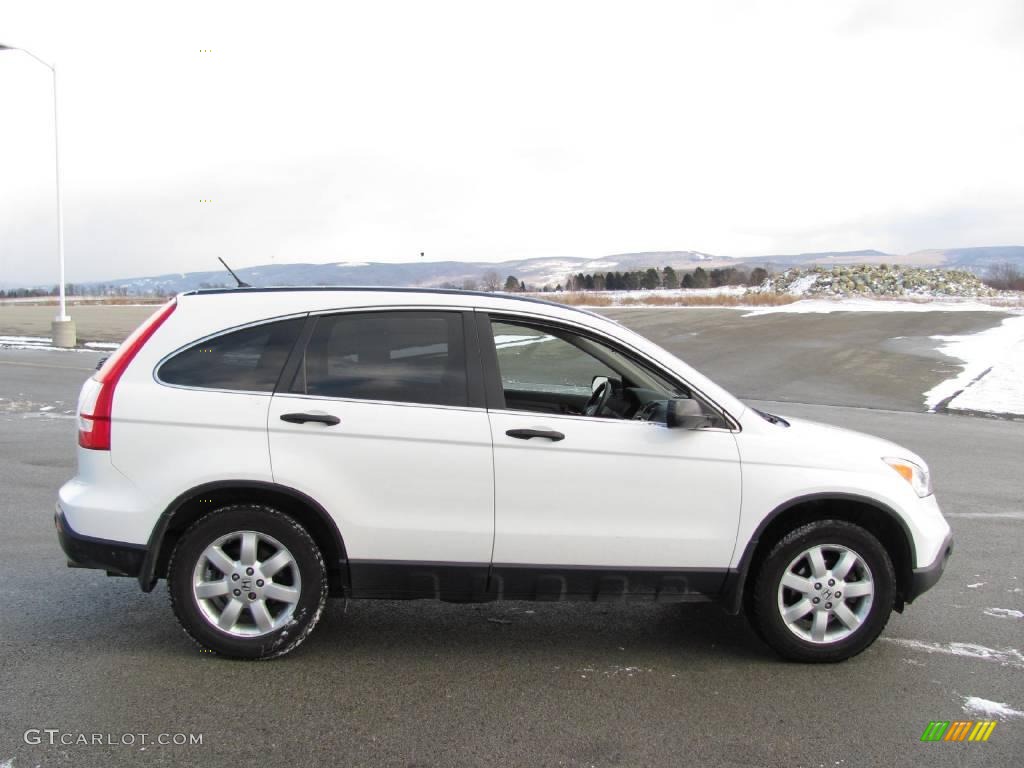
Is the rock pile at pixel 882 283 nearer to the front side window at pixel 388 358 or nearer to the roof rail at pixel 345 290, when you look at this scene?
the roof rail at pixel 345 290

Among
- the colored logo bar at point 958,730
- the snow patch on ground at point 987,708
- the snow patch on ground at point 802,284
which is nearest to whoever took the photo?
the colored logo bar at point 958,730

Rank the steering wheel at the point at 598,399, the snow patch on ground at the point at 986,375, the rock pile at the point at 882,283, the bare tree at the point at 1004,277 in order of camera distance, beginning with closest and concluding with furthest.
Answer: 1. the steering wheel at the point at 598,399
2. the snow patch on ground at the point at 986,375
3. the rock pile at the point at 882,283
4. the bare tree at the point at 1004,277

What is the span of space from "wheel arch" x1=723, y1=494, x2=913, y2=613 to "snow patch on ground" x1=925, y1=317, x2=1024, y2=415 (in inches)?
431

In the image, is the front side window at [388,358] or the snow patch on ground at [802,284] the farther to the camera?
the snow patch on ground at [802,284]

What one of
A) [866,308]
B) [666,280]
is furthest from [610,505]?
[666,280]

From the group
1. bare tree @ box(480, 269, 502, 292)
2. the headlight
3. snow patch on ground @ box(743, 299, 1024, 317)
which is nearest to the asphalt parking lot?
the headlight

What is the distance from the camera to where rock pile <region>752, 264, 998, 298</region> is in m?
65.2

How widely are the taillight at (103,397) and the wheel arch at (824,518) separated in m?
3.06

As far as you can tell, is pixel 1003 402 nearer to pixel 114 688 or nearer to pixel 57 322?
pixel 114 688

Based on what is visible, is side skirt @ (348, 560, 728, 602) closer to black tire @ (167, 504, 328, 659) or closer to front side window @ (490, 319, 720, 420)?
black tire @ (167, 504, 328, 659)

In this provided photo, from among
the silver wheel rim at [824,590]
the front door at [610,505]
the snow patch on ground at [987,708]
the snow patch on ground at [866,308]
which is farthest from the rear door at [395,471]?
the snow patch on ground at [866,308]

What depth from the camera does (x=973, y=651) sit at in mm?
4395

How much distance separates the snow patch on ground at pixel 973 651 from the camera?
14.0 feet

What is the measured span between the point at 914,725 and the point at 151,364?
150 inches
